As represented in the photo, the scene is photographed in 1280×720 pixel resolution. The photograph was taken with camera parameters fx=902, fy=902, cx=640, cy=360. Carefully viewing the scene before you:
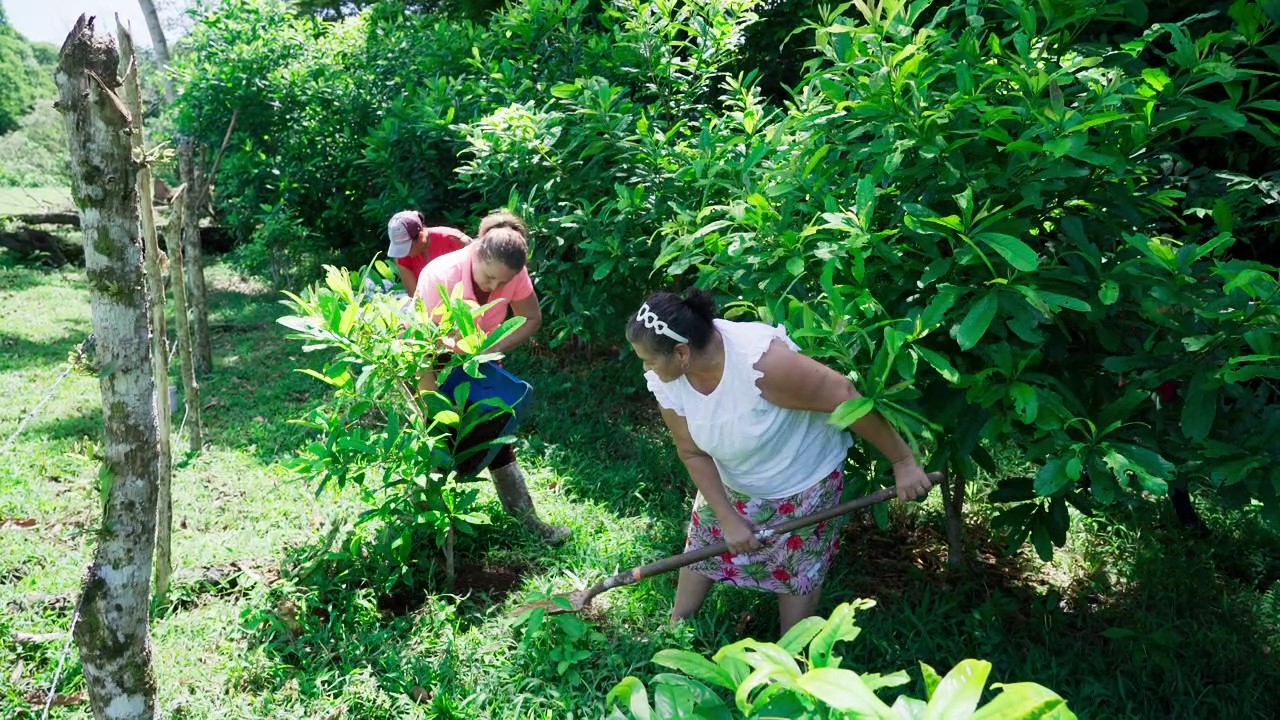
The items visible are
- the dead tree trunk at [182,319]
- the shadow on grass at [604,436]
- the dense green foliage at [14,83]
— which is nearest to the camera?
the dead tree trunk at [182,319]

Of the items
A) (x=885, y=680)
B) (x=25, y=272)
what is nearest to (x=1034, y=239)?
(x=885, y=680)

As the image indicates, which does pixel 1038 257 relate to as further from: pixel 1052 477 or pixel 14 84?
pixel 14 84

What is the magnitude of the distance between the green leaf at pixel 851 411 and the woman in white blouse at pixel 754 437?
0.14 meters

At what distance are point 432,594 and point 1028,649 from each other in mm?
2281

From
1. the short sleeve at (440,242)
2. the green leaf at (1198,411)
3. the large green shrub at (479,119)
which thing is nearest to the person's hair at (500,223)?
the large green shrub at (479,119)

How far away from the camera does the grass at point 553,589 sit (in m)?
3.07

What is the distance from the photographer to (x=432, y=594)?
3.55 meters

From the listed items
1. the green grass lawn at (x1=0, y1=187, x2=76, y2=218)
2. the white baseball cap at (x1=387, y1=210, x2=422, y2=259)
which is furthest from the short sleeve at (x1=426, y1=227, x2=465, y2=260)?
the green grass lawn at (x1=0, y1=187, x2=76, y2=218)

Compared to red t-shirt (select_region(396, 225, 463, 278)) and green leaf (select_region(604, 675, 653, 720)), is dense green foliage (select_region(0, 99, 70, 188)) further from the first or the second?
green leaf (select_region(604, 675, 653, 720))

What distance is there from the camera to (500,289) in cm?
397

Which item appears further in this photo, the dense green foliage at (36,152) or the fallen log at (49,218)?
the dense green foliage at (36,152)

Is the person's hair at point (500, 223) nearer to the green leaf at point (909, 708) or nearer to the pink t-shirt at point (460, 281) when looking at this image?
the pink t-shirt at point (460, 281)

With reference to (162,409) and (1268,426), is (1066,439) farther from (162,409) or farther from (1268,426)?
(162,409)

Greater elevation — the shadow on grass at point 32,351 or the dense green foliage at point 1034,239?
the dense green foliage at point 1034,239
